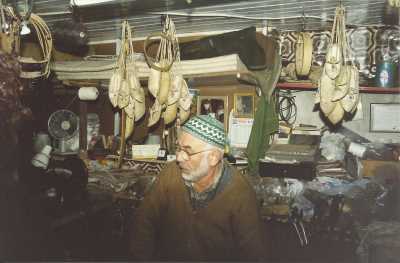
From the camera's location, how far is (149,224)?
313 cm

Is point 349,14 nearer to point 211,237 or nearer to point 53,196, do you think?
point 211,237

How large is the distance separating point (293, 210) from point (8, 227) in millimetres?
3068

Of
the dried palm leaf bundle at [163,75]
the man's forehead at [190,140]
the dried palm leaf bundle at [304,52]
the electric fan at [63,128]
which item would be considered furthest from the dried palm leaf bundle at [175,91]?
the electric fan at [63,128]

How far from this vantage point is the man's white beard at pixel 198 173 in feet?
10.5

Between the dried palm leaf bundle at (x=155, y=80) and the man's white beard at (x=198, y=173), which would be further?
the dried palm leaf bundle at (x=155, y=80)

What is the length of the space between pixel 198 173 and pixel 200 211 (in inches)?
13.0

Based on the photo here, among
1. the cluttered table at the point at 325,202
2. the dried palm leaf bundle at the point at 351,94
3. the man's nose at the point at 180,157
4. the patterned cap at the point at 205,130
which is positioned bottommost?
the cluttered table at the point at 325,202

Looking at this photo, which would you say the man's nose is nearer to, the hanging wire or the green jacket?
the green jacket

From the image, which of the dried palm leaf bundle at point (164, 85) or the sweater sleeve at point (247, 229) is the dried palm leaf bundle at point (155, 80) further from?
the sweater sleeve at point (247, 229)

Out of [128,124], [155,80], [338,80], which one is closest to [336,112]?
[338,80]

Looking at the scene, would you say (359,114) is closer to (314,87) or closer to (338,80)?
(314,87)

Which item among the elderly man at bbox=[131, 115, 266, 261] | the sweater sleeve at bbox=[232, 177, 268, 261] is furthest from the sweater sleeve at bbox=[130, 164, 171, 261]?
the sweater sleeve at bbox=[232, 177, 268, 261]

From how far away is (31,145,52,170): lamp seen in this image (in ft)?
13.7

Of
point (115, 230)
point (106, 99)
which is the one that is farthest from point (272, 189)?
point (106, 99)
